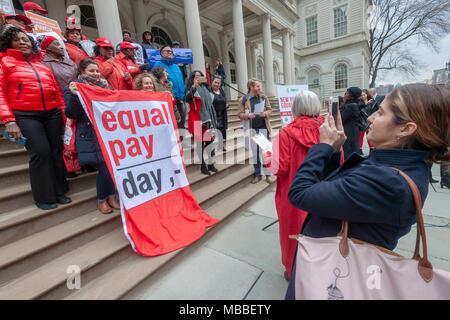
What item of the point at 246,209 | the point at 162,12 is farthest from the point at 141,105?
the point at 162,12

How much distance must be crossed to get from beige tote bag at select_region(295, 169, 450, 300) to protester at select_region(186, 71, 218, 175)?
286 centimetres

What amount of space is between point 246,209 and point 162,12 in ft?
36.4

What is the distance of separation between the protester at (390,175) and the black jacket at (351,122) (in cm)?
326

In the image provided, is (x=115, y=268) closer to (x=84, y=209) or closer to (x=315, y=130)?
(x=84, y=209)

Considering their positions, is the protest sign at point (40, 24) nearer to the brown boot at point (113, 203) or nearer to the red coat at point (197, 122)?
the red coat at point (197, 122)

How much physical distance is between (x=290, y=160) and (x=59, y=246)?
2204 millimetres

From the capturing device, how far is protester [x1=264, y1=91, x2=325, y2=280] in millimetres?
1601

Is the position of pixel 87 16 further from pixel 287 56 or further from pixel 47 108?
pixel 287 56

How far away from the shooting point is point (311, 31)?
22109mm

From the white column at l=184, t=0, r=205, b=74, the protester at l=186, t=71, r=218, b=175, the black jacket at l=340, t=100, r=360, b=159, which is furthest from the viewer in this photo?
the white column at l=184, t=0, r=205, b=74

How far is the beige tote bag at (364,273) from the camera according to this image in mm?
645

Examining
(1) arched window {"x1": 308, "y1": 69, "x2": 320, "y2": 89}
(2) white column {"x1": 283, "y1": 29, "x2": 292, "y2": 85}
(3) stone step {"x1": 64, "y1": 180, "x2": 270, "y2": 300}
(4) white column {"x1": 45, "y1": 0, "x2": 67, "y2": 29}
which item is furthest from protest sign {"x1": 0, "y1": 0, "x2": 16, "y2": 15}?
(1) arched window {"x1": 308, "y1": 69, "x2": 320, "y2": 89}

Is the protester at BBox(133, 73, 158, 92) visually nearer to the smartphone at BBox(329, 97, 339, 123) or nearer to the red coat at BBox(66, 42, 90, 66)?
the red coat at BBox(66, 42, 90, 66)
